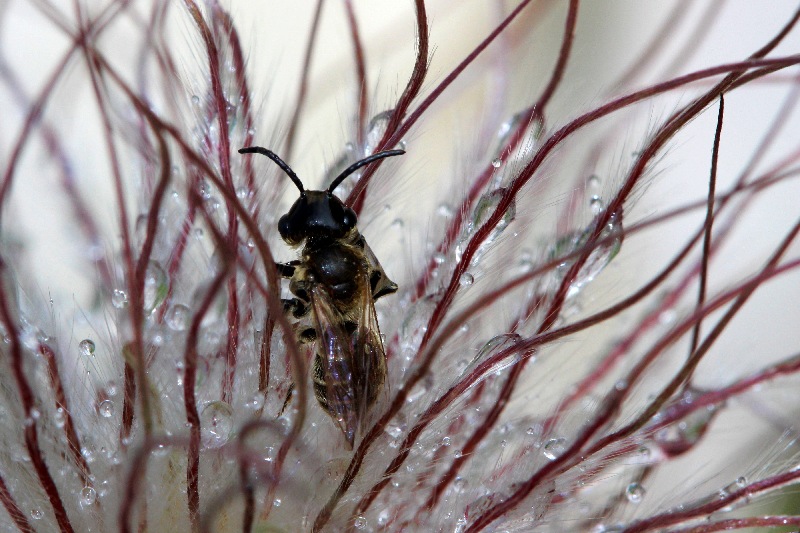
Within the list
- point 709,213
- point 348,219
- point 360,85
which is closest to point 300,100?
point 360,85

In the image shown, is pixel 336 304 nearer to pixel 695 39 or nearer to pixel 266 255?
pixel 266 255

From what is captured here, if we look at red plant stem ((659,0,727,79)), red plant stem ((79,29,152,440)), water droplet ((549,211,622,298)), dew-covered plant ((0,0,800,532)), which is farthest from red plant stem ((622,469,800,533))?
red plant stem ((659,0,727,79))

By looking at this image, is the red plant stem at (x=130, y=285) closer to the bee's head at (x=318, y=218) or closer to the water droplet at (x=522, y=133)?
the bee's head at (x=318, y=218)

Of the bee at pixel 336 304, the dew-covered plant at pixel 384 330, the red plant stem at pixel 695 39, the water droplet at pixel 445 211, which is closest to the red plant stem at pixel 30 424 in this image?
the dew-covered plant at pixel 384 330

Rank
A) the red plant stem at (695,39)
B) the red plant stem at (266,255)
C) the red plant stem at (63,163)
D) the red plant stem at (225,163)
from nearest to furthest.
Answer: the red plant stem at (266,255) < the red plant stem at (225,163) < the red plant stem at (63,163) < the red plant stem at (695,39)

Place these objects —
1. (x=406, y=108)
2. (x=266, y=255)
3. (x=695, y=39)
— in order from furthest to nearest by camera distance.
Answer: (x=695, y=39) < (x=406, y=108) < (x=266, y=255)

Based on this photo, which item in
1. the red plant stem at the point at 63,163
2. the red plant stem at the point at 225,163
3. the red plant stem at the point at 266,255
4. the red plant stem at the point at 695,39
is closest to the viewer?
the red plant stem at the point at 266,255
